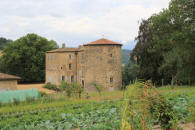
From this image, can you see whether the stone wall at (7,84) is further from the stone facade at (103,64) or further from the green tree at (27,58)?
the green tree at (27,58)

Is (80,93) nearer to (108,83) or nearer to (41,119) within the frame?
(41,119)

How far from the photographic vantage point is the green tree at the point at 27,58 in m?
40.3

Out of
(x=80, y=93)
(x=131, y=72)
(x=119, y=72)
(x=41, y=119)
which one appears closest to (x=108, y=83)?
(x=119, y=72)

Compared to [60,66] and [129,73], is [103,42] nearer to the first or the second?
[129,73]

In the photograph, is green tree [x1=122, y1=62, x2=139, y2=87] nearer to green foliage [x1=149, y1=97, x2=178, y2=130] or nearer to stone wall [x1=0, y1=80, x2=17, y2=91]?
stone wall [x1=0, y1=80, x2=17, y2=91]

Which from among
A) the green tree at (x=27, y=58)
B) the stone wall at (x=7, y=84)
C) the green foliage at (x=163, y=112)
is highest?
the green tree at (x=27, y=58)

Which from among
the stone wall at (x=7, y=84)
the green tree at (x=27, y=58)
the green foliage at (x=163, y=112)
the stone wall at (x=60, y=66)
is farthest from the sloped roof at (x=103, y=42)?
the green foliage at (x=163, y=112)

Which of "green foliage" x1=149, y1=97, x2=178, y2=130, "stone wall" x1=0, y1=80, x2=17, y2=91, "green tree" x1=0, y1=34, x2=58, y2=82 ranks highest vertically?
"green tree" x1=0, y1=34, x2=58, y2=82

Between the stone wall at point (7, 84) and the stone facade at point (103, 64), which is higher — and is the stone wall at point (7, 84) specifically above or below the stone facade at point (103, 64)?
below

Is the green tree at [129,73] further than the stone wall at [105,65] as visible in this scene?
Yes

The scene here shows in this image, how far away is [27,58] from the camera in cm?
4100

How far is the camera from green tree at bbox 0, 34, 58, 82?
132 feet

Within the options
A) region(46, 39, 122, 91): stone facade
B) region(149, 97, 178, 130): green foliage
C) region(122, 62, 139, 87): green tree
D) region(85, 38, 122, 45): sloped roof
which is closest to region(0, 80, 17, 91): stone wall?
region(46, 39, 122, 91): stone facade

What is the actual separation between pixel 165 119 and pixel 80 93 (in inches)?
454
